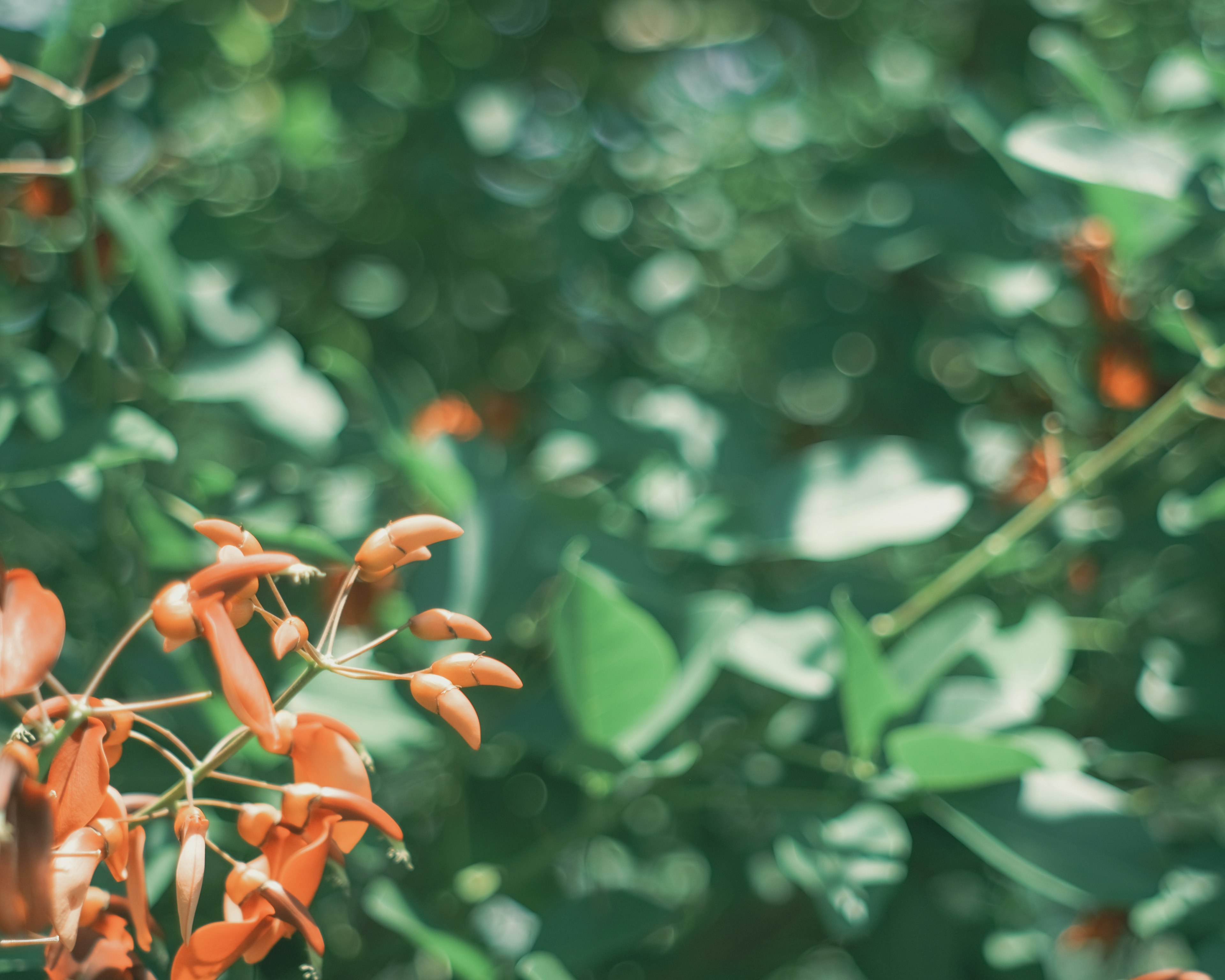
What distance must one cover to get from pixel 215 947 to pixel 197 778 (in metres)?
0.07

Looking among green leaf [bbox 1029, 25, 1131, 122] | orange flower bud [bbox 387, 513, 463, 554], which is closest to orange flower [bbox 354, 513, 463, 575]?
orange flower bud [bbox 387, 513, 463, 554]

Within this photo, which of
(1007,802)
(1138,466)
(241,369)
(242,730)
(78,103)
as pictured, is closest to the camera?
(242,730)

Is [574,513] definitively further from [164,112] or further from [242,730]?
[164,112]

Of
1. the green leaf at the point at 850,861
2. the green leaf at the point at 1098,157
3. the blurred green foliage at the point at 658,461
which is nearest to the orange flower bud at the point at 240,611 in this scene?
the blurred green foliage at the point at 658,461

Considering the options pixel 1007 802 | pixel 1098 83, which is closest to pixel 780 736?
pixel 1007 802

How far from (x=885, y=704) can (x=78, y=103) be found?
0.63 meters

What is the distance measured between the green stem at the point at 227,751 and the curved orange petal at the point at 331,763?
24mm

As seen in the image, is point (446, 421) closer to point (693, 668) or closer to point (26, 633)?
point (693, 668)

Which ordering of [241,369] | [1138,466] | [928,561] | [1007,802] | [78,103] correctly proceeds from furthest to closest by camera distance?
[928,561] → [1138,466] → [241,369] → [1007,802] → [78,103]

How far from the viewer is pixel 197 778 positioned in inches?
16.9

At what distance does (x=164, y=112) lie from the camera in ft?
3.58

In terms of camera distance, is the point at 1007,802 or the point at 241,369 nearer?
the point at 1007,802

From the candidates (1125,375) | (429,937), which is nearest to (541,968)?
(429,937)

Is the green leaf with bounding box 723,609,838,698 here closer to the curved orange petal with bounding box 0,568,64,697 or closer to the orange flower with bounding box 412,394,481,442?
the orange flower with bounding box 412,394,481,442
